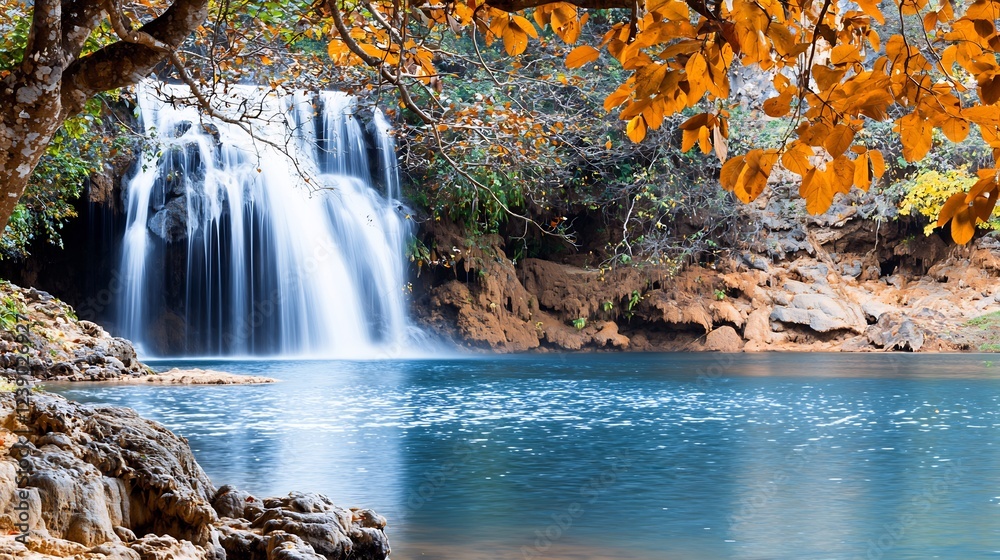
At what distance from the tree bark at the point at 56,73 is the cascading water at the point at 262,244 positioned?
16509mm

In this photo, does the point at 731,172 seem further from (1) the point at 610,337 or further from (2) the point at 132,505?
(1) the point at 610,337

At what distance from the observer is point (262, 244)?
22031 mm

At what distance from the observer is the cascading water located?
21.1 m

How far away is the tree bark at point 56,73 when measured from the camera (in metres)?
3.86

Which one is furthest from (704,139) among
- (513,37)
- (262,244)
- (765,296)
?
(765,296)

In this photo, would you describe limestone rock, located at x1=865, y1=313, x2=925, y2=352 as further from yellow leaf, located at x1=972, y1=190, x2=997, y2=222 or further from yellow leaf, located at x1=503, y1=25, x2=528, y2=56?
yellow leaf, located at x1=972, y1=190, x2=997, y2=222

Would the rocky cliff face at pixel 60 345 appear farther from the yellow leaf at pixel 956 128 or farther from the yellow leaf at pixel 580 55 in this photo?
the yellow leaf at pixel 956 128

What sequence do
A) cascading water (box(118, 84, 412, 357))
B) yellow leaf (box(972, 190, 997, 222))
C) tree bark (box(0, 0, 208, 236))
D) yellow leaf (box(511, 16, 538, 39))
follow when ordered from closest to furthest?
yellow leaf (box(972, 190, 997, 222))
yellow leaf (box(511, 16, 538, 39))
tree bark (box(0, 0, 208, 236))
cascading water (box(118, 84, 412, 357))

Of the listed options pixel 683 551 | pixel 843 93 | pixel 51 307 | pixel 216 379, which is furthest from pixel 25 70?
pixel 51 307

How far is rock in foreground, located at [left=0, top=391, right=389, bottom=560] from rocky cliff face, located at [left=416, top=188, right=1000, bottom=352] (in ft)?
62.7

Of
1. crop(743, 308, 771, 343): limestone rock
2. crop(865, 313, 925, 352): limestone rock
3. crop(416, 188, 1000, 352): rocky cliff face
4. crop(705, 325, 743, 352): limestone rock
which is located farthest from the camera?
crop(705, 325, 743, 352): limestone rock

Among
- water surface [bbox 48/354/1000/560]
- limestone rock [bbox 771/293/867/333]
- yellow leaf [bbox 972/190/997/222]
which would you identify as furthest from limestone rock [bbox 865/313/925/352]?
yellow leaf [bbox 972/190/997/222]

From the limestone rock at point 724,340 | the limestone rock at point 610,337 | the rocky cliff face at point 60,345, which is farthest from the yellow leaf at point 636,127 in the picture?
the limestone rock at point 610,337

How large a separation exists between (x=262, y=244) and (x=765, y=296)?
1279cm
